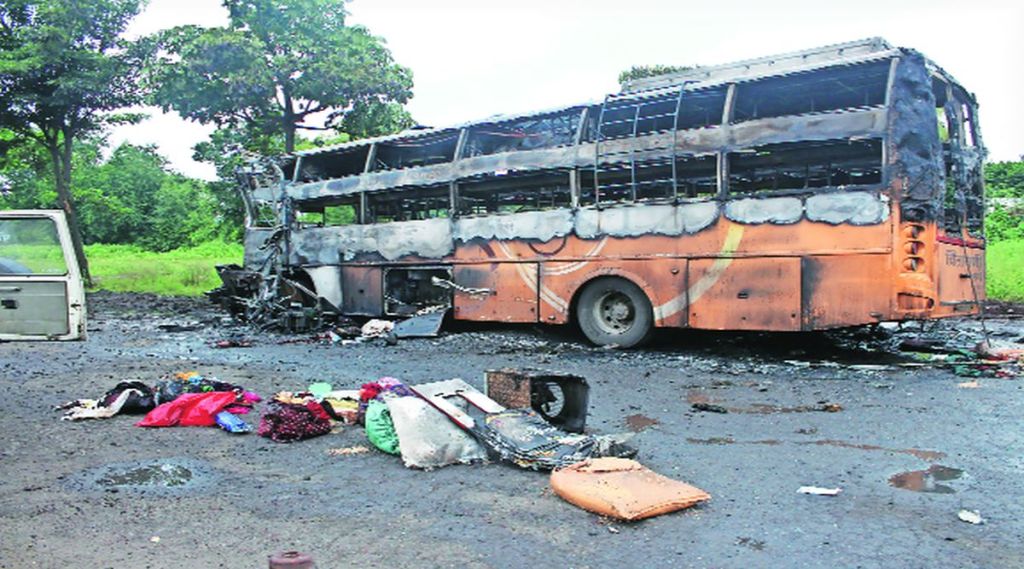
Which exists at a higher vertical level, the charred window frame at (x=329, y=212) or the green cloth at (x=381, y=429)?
the charred window frame at (x=329, y=212)

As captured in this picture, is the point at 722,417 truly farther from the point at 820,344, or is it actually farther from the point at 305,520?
the point at 820,344

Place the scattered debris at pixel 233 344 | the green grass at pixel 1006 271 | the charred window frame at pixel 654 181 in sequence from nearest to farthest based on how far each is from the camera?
the charred window frame at pixel 654 181
the scattered debris at pixel 233 344
the green grass at pixel 1006 271

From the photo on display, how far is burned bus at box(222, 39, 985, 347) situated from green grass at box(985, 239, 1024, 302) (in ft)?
27.3

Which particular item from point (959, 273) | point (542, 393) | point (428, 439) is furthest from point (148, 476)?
point (959, 273)

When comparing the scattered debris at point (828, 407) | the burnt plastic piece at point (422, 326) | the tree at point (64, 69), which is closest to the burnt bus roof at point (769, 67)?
the burnt plastic piece at point (422, 326)

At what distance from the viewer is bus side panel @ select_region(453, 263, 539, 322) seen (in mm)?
10930

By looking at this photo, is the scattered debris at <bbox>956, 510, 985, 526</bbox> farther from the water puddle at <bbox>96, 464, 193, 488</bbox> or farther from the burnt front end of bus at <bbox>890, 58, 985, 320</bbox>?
the burnt front end of bus at <bbox>890, 58, 985, 320</bbox>

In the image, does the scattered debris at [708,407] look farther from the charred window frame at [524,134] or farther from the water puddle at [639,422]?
the charred window frame at [524,134]

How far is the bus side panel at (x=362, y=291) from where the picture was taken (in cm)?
1302

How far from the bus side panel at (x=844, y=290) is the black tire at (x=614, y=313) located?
2069 millimetres

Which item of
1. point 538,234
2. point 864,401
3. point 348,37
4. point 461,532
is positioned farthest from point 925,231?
point 348,37

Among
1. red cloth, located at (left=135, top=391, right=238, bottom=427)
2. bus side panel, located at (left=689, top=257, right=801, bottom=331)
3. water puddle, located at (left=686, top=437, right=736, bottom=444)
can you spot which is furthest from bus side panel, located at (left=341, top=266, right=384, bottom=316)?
water puddle, located at (left=686, top=437, right=736, bottom=444)

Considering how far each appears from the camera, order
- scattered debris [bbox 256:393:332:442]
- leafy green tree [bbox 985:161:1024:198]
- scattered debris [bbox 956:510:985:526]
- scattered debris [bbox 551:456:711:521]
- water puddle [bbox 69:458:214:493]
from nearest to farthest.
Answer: scattered debris [bbox 956:510:985:526], scattered debris [bbox 551:456:711:521], water puddle [bbox 69:458:214:493], scattered debris [bbox 256:393:332:442], leafy green tree [bbox 985:161:1024:198]

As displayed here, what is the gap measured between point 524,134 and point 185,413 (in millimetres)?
6709
